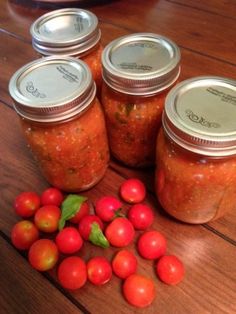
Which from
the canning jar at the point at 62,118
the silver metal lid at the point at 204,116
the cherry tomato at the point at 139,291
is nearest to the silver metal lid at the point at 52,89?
the canning jar at the point at 62,118

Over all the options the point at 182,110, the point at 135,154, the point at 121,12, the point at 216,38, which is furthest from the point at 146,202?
the point at 121,12

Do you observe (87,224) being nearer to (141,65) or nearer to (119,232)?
(119,232)

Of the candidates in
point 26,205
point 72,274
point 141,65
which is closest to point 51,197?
point 26,205

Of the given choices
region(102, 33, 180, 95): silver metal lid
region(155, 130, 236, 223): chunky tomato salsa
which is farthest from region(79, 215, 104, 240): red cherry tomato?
region(102, 33, 180, 95): silver metal lid

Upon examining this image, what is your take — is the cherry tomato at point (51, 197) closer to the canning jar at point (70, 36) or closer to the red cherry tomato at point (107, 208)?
the red cherry tomato at point (107, 208)

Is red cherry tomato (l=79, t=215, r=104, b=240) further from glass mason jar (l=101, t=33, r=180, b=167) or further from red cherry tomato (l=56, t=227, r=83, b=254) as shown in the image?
glass mason jar (l=101, t=33, r=180, b=167)

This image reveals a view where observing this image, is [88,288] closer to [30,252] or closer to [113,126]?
[30,252]
